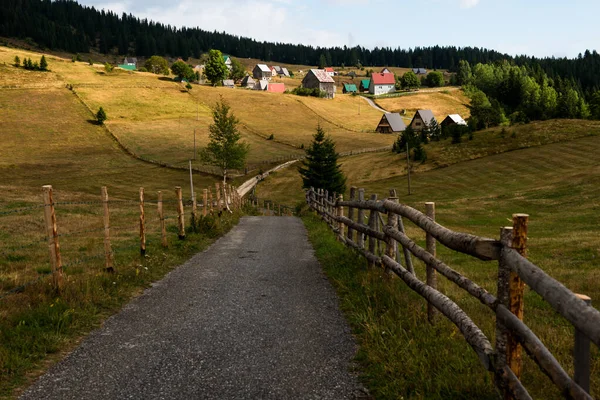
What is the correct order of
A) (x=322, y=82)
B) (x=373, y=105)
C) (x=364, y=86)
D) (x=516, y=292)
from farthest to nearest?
1. (x=364, y=86)
2. (x=322, y=82)
3. (x=373, y=105)
4. (x=516, y=292)

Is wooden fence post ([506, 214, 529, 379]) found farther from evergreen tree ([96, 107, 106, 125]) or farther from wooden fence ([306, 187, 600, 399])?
evergreen tree ([96, 107, 106, 125])

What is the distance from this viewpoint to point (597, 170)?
1992 inches

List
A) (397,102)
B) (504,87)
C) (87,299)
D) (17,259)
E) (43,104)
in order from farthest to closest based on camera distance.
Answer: (397,102) < (504,87) < (43,104) < (17,259) < (87,299)

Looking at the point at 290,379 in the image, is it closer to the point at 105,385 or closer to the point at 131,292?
the point at 105,385

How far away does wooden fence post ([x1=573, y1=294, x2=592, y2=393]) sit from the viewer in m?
2.84

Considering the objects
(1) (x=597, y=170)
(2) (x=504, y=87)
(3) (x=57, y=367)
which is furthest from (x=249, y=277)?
(2) (x=504, y=87)

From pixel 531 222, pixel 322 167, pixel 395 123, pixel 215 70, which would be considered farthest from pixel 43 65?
pixel 531 222

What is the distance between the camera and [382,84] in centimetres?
18338

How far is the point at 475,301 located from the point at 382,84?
18347 cm

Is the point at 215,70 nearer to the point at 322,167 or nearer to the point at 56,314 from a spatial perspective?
the point at 322,167

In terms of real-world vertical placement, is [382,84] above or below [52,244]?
above

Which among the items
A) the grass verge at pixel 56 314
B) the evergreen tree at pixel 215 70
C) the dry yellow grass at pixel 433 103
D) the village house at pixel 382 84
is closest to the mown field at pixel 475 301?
the grass verge at pixel 56 314

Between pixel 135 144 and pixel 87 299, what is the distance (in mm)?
79615

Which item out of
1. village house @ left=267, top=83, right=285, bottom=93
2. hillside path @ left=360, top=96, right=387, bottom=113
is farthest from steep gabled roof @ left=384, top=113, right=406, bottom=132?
village house @ left=267, top=83, right=285, bottom=93
